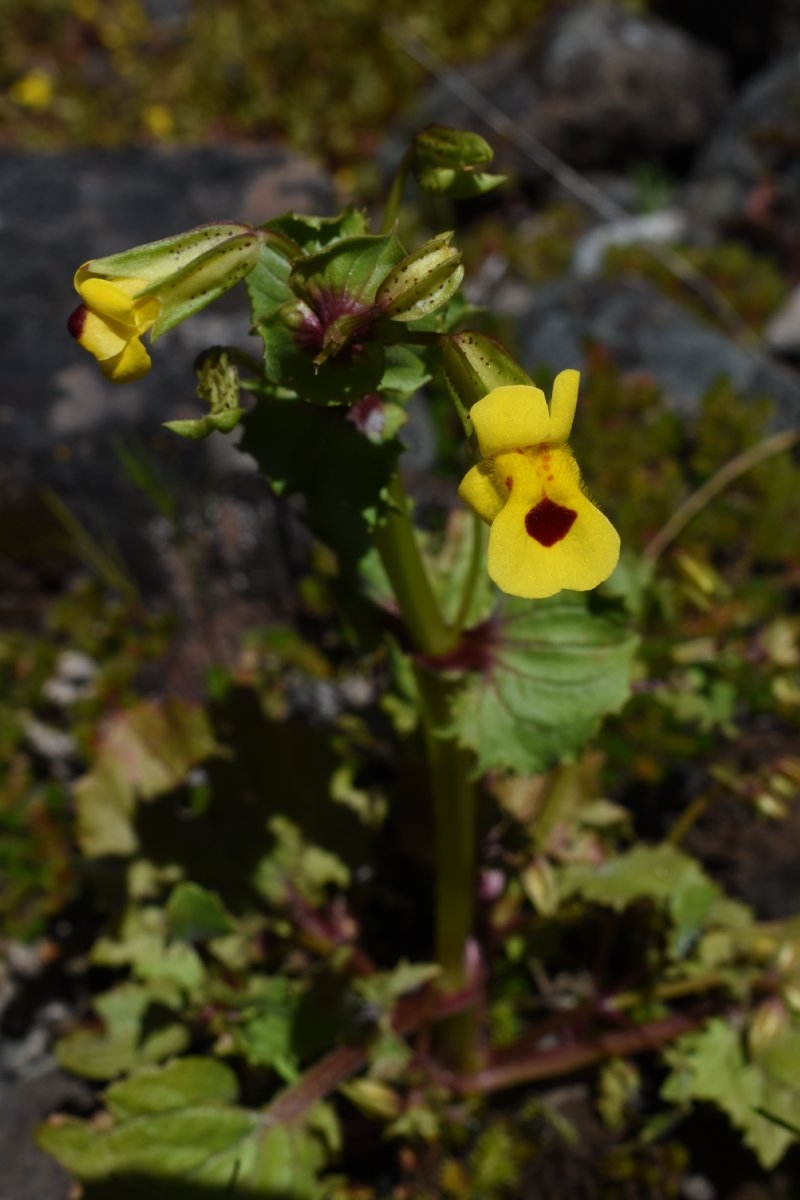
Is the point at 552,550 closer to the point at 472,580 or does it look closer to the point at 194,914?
the point at 472,580

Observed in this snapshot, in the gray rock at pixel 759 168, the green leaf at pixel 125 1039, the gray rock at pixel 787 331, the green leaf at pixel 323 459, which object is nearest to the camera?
→ the green leaf at pixel 323 459

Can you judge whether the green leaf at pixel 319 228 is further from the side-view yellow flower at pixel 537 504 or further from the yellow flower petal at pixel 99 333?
the side-view yellow flower at pixel 537 504

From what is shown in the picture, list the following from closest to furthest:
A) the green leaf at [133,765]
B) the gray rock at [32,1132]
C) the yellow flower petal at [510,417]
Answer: the yellow flower petal at [510,417]
the gray rock at [32,1132]
the green leaf at [133,765]

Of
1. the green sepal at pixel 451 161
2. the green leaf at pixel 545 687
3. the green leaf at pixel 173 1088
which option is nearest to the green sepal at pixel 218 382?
the green sepal at pixel 451 161

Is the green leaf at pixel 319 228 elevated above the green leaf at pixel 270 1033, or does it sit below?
above

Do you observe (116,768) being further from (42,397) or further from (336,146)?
(336,146)

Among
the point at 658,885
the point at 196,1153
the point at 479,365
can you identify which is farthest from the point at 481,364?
the point at 196,1153

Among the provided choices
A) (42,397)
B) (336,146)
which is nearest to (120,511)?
(42,397)
